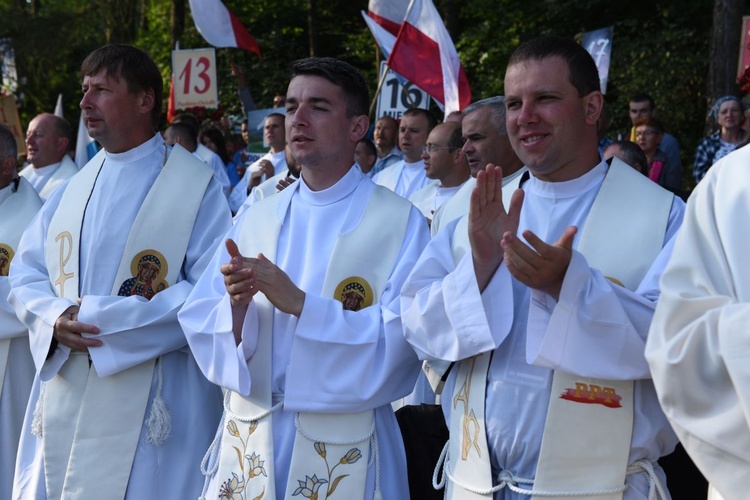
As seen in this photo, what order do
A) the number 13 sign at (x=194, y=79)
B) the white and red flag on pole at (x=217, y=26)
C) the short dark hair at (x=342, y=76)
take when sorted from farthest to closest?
the number 13 sign at (x=194, y=79) → the white and red flag on pole at (x=217, y=26) → the short dark hair at (x=342, y=76)

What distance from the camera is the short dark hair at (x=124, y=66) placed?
15.9ft

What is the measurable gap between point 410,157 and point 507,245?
20.3ft

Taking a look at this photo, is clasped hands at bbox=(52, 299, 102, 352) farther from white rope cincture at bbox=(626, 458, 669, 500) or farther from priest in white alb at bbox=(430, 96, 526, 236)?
white rope cincture at bbox=(626, 458, 669, 500)

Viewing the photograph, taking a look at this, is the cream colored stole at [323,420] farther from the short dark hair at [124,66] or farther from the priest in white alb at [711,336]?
the priest in white alb at [711,336]

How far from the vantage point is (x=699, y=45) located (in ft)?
57.1

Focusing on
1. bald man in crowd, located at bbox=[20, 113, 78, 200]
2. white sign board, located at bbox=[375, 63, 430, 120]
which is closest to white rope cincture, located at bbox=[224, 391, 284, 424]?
bald man in crowd, located at bbox=[20, 113, 78, 200]

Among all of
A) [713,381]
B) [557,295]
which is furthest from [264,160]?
[713,381]

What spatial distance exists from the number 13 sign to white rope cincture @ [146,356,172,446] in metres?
10.0

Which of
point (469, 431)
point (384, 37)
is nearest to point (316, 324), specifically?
point (469, 431)

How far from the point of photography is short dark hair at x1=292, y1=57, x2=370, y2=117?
4188 millimetres

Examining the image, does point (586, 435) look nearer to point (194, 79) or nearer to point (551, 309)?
point (551, 309)

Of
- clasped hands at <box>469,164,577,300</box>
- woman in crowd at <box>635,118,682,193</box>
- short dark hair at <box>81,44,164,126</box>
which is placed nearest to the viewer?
clasped hands at <box>469,164,577,300</box>

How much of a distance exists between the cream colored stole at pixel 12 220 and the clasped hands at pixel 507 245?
3444 millimetres

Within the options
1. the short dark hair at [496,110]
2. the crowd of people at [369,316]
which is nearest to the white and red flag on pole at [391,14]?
the crowd of people at [369,316]
